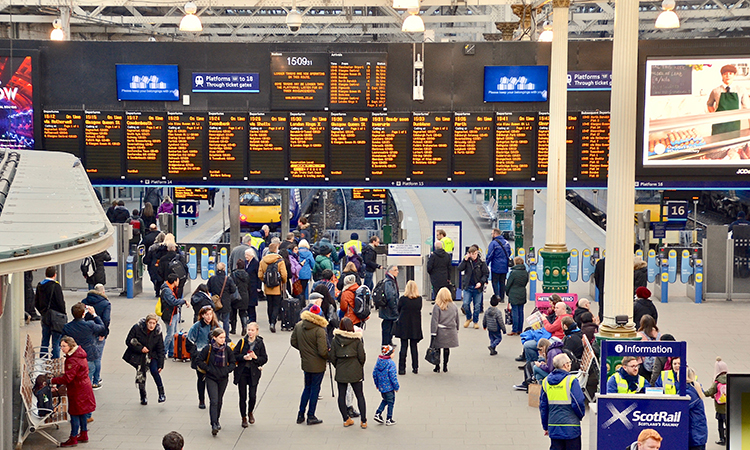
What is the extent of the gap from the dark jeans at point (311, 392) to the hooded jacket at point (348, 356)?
14.9 inches

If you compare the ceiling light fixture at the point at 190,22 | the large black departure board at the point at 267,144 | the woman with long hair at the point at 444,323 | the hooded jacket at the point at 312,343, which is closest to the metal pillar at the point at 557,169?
the woman with long hair at the point at 444,323

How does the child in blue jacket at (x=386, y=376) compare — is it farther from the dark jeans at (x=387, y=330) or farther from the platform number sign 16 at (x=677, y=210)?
the platform number sign 16 at (x=677, y=210)

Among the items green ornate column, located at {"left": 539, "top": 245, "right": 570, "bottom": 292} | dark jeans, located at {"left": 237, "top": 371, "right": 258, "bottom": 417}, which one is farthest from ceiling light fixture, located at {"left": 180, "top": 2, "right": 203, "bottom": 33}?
dark jeans, located at {"left": 237, "top": 371, "right": 258, "bottom": 417}

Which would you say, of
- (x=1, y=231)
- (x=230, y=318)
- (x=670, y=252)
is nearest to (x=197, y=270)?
(x=230, y=318)

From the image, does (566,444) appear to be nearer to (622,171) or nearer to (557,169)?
(622,171)

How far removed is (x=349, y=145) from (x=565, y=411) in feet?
32.0

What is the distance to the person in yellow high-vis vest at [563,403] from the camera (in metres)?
8.87

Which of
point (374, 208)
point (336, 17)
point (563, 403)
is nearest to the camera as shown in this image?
point (563, 403)

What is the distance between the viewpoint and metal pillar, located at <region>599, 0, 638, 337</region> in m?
10.9

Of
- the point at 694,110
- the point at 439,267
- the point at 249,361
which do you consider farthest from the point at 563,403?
the point at 694,110

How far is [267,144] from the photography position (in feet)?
58.6

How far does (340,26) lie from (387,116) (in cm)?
1720

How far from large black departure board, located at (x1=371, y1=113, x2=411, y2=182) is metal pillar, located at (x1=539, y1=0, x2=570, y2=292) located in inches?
122

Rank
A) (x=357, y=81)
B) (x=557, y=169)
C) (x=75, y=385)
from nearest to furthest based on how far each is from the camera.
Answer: (x=75, y=385), (x=557, y=169), (x=357, y=81)
